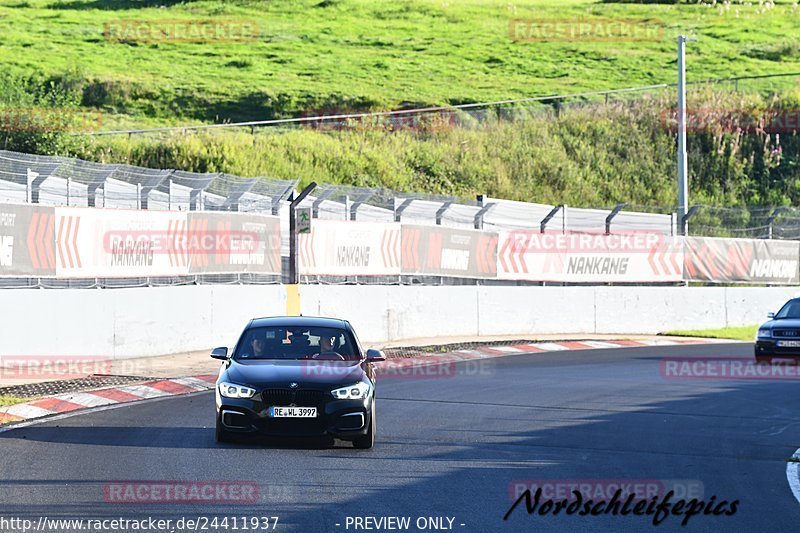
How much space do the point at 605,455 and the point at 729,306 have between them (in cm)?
2578

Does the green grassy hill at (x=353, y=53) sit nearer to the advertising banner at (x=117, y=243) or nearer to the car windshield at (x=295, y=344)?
the advertising banner at (x=117, y=243)

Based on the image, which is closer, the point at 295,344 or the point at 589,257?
the point at 295,344

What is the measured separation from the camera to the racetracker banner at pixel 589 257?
32531 mm

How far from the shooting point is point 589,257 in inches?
1345

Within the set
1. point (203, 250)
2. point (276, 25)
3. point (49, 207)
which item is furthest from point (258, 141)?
point (276, 25)

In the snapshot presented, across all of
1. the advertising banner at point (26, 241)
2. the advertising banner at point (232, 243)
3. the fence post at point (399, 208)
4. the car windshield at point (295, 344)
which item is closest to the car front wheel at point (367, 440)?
the car windshield at point (295, 344)

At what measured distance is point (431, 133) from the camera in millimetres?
Result: 54844

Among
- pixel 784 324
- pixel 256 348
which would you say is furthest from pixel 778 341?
pixel 256 348

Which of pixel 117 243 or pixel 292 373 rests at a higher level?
pixel 117 243

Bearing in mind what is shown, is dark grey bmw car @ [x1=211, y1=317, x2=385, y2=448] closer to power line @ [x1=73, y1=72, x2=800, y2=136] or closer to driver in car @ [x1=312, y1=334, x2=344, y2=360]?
driver in car @ [x1=312, y1=334, x2=344, y2=360]

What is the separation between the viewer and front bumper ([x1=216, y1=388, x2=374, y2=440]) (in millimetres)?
12719

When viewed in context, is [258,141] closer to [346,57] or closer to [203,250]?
[203,250]

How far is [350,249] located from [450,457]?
15.7 meters

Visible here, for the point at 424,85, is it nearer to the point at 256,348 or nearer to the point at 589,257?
the point at 589,257
